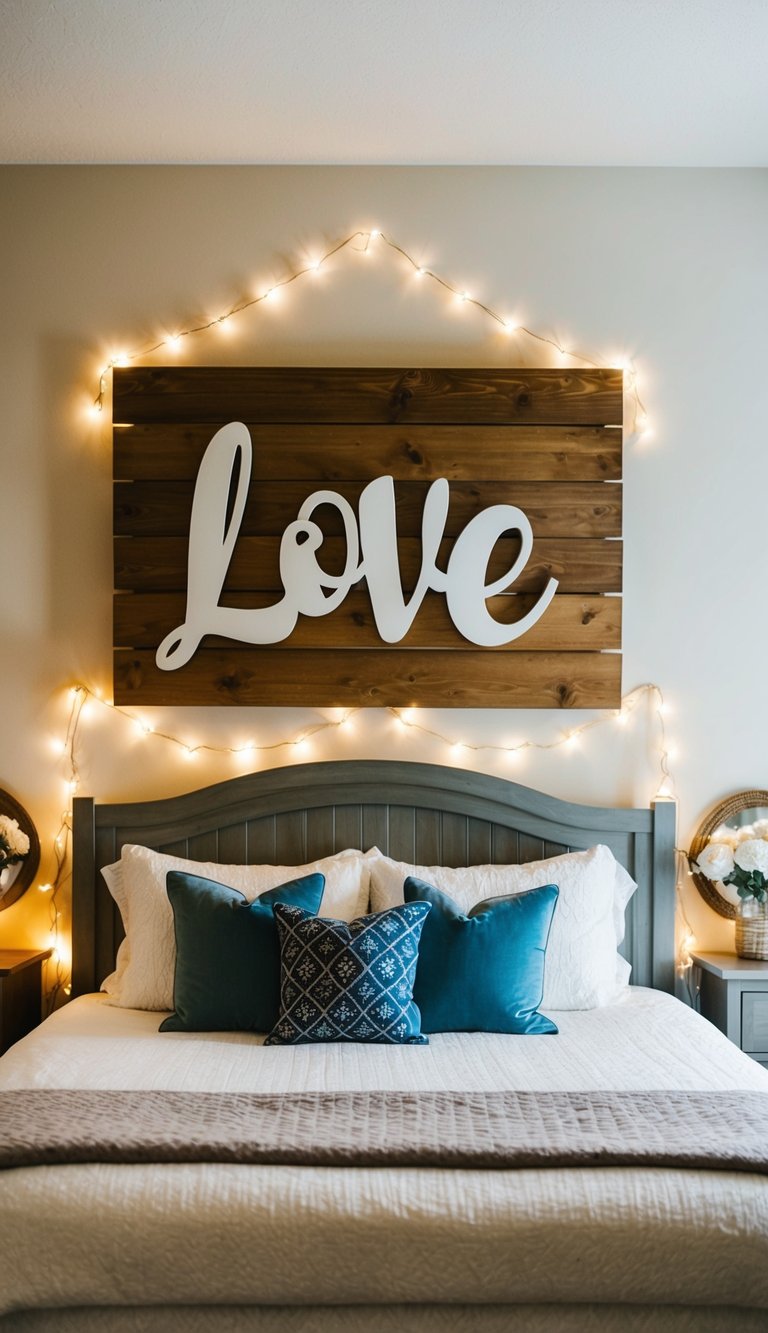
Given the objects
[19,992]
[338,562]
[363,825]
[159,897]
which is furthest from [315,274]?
[19,992]

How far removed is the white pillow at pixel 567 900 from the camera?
2713 millimetres

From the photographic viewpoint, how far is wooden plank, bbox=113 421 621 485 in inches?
121

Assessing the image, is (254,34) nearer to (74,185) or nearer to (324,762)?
(74,185)

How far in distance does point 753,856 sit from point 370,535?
140 centimetres

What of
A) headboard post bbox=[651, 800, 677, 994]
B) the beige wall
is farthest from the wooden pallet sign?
headboard post bbox=[651, 800, 677, 994]

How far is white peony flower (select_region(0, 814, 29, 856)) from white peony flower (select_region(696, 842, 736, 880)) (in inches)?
75.9

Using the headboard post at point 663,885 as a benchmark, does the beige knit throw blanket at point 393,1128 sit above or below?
below

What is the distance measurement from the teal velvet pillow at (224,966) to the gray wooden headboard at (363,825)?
0.41 meters

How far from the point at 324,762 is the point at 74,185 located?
1.89m

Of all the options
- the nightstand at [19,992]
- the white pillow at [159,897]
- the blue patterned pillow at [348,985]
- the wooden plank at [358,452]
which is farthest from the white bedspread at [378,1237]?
the wooden plank at [358,452]

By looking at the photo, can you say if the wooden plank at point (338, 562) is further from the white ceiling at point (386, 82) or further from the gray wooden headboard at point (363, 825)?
the white ceiling at point (386, 82)

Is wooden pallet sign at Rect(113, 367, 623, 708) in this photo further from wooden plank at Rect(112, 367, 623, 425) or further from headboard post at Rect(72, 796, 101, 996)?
headboard post at Rect(72, 796, 101, 996)

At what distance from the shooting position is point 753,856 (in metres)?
2.86

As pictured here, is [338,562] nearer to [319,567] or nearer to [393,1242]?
[319,567]
